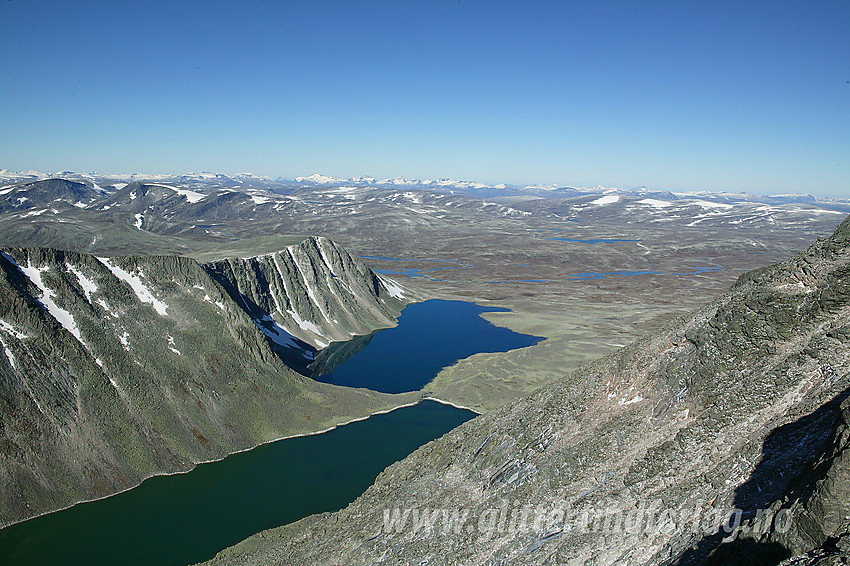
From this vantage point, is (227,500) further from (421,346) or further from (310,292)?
(310,292)

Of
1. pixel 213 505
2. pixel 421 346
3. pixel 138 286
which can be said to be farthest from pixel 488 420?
pixel 421 346

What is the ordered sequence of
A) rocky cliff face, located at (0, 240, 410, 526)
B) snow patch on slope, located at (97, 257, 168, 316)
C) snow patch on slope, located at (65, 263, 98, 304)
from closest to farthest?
rocky cliff face, located at (0, 240, 410, 526), snow patch on slope, located at (65, 263, 98, 304), snow patch on slope, located at (97, 257, 168, 316)

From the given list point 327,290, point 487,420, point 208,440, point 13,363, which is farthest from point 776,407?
point 327,290

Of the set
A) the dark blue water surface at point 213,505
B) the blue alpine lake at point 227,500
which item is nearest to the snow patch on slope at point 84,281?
the blue alpine lake at point 227,500

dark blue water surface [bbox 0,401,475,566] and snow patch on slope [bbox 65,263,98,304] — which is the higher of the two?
snow patch on slope [bbox 65,263,98,304]

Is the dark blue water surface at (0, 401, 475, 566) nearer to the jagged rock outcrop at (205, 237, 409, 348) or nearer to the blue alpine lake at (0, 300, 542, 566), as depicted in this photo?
the blue alpine lake at (0, 300, 542, 566)

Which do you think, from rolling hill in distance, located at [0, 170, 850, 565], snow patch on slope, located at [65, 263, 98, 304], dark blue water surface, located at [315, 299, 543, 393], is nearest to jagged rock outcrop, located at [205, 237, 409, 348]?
dark blue water surface, located at [315, 299, 543, 393]

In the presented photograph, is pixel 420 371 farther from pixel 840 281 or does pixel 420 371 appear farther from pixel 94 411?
pixel 840 281

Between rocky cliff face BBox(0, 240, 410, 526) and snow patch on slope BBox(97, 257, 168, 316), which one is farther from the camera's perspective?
snow patch on slope BBox(97, 257, 168, 316)
